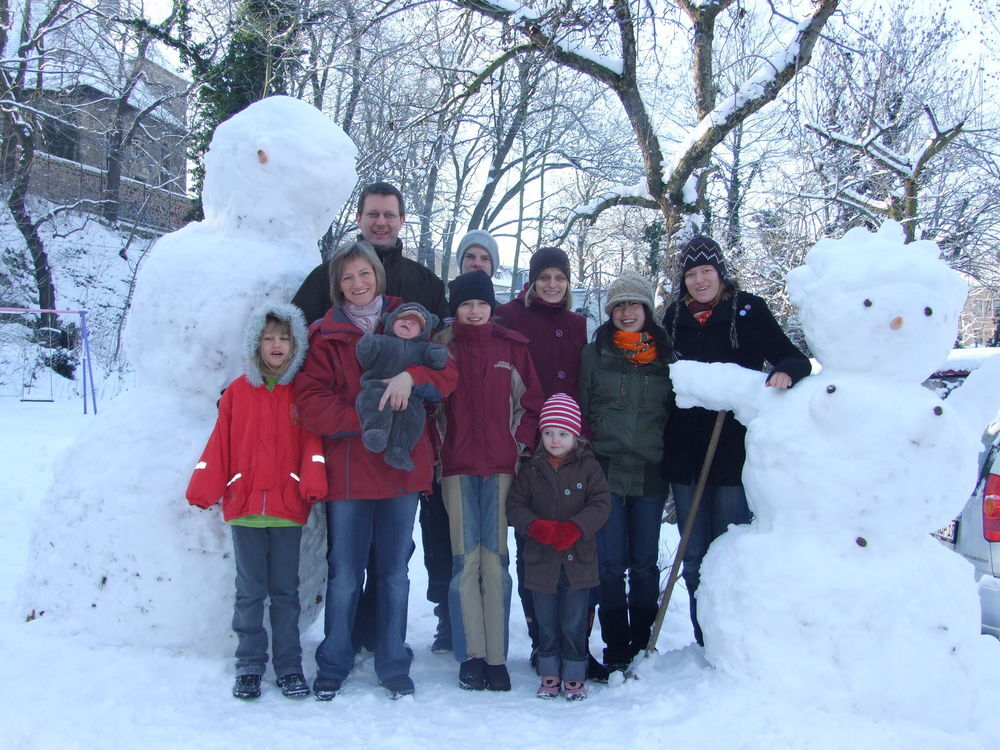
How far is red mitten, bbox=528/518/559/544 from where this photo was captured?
288 cm

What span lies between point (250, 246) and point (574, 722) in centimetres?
234

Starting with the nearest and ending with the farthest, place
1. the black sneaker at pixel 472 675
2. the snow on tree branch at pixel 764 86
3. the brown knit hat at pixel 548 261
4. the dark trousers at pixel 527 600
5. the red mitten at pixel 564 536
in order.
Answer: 1. the red mitten at pixel 564 536
2. the black sneaker at pixel 472 675
3. the dark trousers at pixel 527 600
4. the brown knit hat at pixel 548 261
5. the snow on tree branch at pixel 764 86

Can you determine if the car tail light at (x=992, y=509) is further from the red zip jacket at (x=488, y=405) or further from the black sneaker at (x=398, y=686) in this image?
the black sneaker at (x=398, y=686)

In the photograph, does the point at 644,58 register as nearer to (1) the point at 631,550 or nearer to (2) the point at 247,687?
(1) the point at 631,550

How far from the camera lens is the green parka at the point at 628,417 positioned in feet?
10.4

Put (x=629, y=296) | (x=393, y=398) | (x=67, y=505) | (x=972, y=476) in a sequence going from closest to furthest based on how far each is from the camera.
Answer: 1. (x=972, y=476)
2. (x=393, y=398)
3. (x=67, y=505)
4. (x=629, y=296)

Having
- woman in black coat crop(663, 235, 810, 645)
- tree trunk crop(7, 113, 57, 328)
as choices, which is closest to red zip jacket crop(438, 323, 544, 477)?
woman in black coat crop(663, 235, 810, 645)

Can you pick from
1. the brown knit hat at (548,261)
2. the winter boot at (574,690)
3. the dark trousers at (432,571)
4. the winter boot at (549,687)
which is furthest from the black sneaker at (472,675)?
the brown knit hat at (548,261)

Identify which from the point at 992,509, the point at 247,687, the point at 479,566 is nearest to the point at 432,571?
the point at 479,566

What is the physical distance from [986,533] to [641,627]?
1550 mm

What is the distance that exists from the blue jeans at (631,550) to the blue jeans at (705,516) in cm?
11

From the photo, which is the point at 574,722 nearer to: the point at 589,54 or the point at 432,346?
the point at 432,346

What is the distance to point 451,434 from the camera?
3.12 m

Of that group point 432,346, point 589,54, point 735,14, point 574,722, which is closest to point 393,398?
point 432,346
